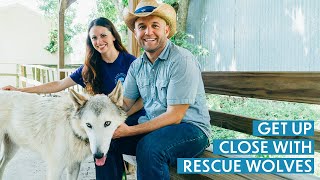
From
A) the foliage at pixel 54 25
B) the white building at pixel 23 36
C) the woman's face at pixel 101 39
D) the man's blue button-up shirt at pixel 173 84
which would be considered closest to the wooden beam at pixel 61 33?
the woman's face at pixel 101 39

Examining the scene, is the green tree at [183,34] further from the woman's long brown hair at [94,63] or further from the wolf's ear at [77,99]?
the wolf's ear at [77,99]

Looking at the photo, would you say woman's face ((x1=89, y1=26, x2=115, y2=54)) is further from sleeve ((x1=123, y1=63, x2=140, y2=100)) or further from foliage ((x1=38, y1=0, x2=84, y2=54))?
foliage ((x1=38, y1=0, x2=84, y2=54))

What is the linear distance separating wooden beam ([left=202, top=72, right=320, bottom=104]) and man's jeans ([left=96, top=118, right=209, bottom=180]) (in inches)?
25.7

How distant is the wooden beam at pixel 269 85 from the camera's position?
7.39 ft

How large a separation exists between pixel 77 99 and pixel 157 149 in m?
0.68

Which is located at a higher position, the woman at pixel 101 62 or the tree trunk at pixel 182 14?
the tree trunk at pixel 182 14

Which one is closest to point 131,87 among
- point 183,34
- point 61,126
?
point 61,126

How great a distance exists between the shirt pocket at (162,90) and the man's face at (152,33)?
0.25m

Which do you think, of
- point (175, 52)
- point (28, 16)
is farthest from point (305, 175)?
point (28, 16)

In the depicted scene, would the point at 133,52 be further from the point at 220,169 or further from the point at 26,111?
the point at 220,169

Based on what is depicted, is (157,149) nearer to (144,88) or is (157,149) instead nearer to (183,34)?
(144,88)

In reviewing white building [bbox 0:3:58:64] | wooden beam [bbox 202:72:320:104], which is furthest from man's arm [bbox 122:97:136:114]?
white building [bbox 0:3:58:64]

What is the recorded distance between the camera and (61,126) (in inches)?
104

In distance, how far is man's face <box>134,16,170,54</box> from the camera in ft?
7.79
